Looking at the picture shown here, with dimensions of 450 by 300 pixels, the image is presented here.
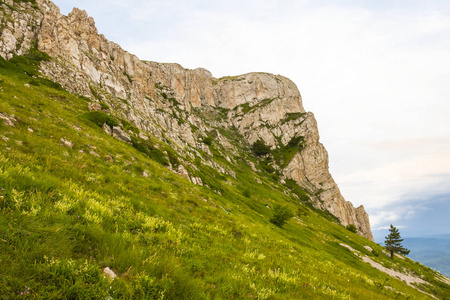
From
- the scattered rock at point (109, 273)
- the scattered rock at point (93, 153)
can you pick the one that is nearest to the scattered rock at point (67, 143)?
the scattered rock at point (93, 153)

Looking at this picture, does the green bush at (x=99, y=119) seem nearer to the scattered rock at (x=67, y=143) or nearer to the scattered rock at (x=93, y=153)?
the scattered rock at (x=67, y=143)

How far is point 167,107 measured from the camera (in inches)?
4815

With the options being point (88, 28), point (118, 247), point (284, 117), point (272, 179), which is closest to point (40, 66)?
point (88, 28)

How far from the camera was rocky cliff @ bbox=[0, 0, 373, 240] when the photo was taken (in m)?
57.6

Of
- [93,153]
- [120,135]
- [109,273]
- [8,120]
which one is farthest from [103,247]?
[120,135]

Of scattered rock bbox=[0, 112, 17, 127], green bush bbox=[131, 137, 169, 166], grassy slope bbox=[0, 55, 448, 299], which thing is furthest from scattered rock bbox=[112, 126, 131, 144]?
grassy slope bbox=[0, 55, 448, 299]

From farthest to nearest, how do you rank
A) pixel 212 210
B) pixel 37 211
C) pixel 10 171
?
pixel 212 210
pixel 10 171
pixel 37 211

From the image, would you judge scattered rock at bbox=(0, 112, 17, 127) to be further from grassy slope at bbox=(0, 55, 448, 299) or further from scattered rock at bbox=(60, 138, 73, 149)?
scattered rock at bbox=(60, 138, 73, 149)

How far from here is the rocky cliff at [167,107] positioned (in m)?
57.6

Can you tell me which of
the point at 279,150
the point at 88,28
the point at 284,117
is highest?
the point at 284,117

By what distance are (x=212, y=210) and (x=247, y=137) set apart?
157m

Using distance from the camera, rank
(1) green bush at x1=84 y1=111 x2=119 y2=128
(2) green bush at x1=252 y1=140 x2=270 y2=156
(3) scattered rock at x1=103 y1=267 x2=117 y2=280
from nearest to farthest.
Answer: (3) scattered rock at x1=103 y1=267 x2=117 y2=280, (1) green bush at x1=84 y1=111 x2=119 y2=128, (2) green bush at x1=252 y1=140 x2=270 y2=156

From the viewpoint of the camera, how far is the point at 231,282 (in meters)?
6.27

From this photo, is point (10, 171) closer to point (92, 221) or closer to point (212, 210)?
point (92, 221)
